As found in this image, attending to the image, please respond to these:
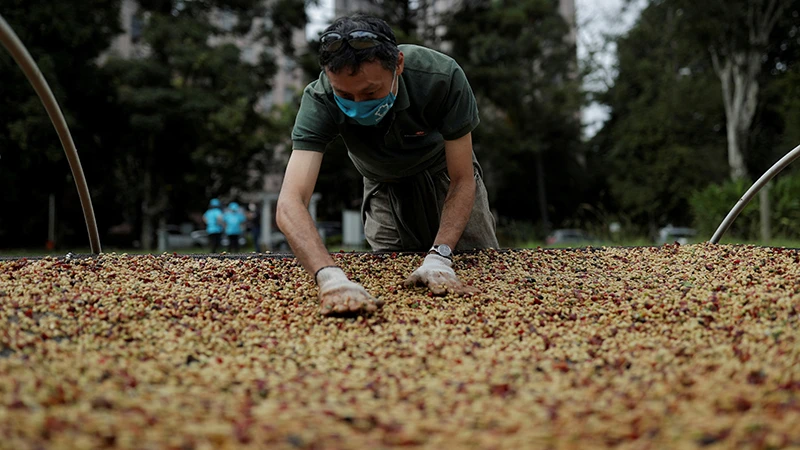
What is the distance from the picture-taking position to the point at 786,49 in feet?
44.3

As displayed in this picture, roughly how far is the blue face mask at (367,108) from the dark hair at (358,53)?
0.38ft

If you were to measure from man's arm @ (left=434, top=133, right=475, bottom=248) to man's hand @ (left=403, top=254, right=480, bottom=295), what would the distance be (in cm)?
18

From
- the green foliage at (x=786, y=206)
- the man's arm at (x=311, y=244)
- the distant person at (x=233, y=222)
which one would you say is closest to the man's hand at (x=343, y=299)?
the man's arm at (x=311, y=244)

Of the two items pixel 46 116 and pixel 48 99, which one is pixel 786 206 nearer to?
pixel 48 99

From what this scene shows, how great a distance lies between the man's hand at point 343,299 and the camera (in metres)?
2.15

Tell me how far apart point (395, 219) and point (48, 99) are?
1.75 metres

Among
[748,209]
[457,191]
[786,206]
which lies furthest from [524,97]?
[457,191]

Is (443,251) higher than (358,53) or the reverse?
the reverse

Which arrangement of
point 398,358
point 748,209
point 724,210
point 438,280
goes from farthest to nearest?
point 724,210 → point 748,209 → point 438,280 → point 398,358

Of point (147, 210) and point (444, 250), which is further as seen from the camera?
point (147, 210)

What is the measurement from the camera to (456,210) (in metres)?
2.86

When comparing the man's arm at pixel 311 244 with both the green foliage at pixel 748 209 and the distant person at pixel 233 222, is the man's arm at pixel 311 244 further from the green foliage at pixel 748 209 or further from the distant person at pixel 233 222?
the distant person at pixel 233 222

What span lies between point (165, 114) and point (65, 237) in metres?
4.15

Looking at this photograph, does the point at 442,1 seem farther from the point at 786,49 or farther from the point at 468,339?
the point at 468,339
